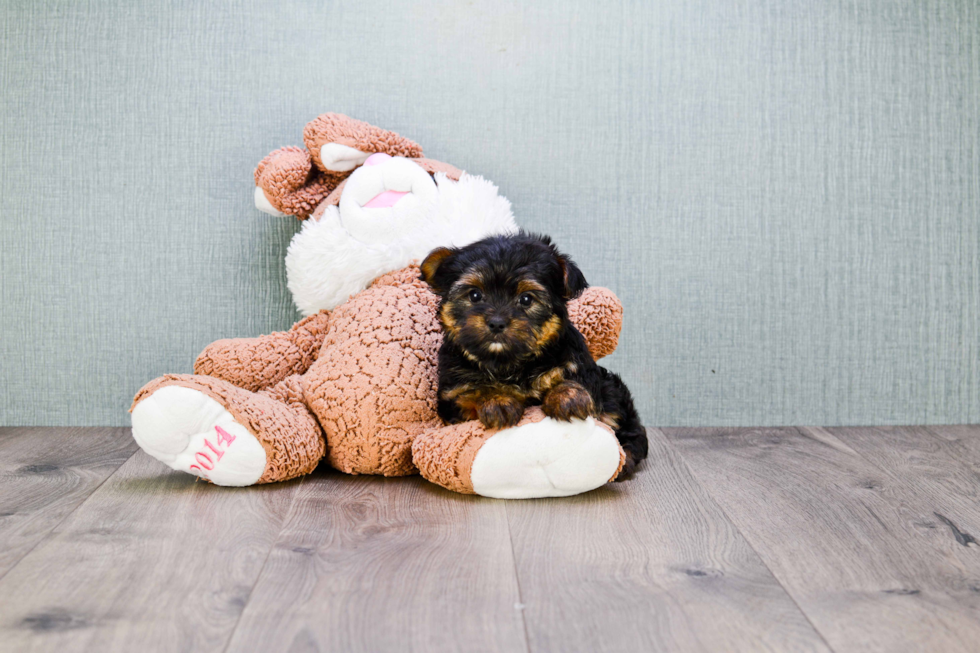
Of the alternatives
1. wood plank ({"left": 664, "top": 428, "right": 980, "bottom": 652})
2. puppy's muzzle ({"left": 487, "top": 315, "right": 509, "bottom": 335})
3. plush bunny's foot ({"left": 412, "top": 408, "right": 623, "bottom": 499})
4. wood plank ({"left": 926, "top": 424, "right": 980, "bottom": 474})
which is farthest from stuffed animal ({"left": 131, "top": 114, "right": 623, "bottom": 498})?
wood plank ({"left": 926, "top": 424, "right": 980, "bottom": 474})

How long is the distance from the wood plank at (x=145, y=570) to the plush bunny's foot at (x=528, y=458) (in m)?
0.41

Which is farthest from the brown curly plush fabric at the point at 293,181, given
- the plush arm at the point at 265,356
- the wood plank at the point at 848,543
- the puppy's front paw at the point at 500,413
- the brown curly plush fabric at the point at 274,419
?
the wood plank at the point at 848,543

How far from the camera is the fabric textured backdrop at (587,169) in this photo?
252cm

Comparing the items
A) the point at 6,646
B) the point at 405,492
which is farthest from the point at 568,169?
the point at 6,646

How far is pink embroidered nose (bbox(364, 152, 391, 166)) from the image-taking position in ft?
7.33

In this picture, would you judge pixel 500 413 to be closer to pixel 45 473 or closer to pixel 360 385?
pixel 360 385

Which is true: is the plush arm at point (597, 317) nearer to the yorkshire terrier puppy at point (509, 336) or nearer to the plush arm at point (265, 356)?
the yorkshire terrier puppy at point (509, 336)

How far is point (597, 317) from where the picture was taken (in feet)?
7.14

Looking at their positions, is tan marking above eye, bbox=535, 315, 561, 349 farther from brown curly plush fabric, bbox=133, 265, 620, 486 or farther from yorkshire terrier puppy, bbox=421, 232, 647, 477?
brown curly plush fabric, bbox=133, 265, 620, 486

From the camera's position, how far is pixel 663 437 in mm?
2514

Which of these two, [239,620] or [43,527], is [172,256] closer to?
[43,527]

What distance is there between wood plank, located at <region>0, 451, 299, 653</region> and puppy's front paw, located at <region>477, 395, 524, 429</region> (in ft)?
1.64

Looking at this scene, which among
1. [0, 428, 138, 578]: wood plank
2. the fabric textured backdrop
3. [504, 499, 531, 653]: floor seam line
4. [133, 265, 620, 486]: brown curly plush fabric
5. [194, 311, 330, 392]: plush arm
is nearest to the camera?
[504, 499, 531, 653]: floor seam line

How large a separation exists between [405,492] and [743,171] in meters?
1.61
